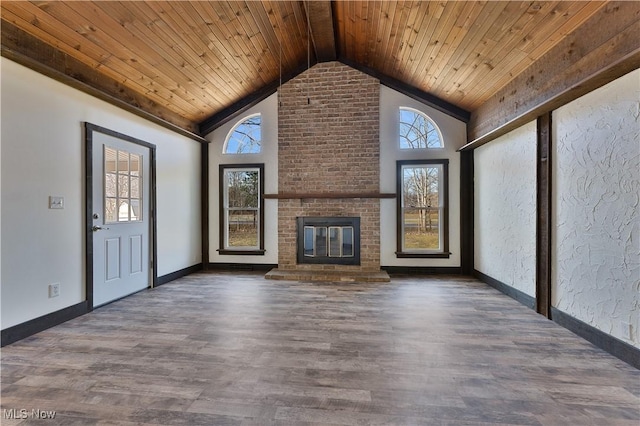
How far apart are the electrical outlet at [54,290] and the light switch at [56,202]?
29.7 inches

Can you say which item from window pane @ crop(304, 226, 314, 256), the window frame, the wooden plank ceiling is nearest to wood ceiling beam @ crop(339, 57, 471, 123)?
the wooden plank ceiling

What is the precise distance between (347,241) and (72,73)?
4228 millimetres

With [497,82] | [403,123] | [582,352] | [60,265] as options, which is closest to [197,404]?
[60,265]

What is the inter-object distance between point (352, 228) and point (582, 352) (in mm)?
3419

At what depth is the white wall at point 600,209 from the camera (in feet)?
7.20

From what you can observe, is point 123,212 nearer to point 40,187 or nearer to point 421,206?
point 40,187

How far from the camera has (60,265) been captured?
298 cm

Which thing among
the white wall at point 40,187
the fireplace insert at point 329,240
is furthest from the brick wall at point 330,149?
the white wall at point 40,187

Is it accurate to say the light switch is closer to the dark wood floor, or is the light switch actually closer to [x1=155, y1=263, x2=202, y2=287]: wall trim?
the dark wood floor

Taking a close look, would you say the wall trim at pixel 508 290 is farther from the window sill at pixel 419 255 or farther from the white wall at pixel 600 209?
the window sill at pixel 419 255

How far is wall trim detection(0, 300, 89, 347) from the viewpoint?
2.50 meters

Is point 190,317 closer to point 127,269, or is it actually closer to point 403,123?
point 127,269

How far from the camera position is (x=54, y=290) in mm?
2920

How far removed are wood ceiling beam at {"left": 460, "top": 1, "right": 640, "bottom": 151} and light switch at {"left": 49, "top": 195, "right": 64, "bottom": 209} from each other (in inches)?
190
